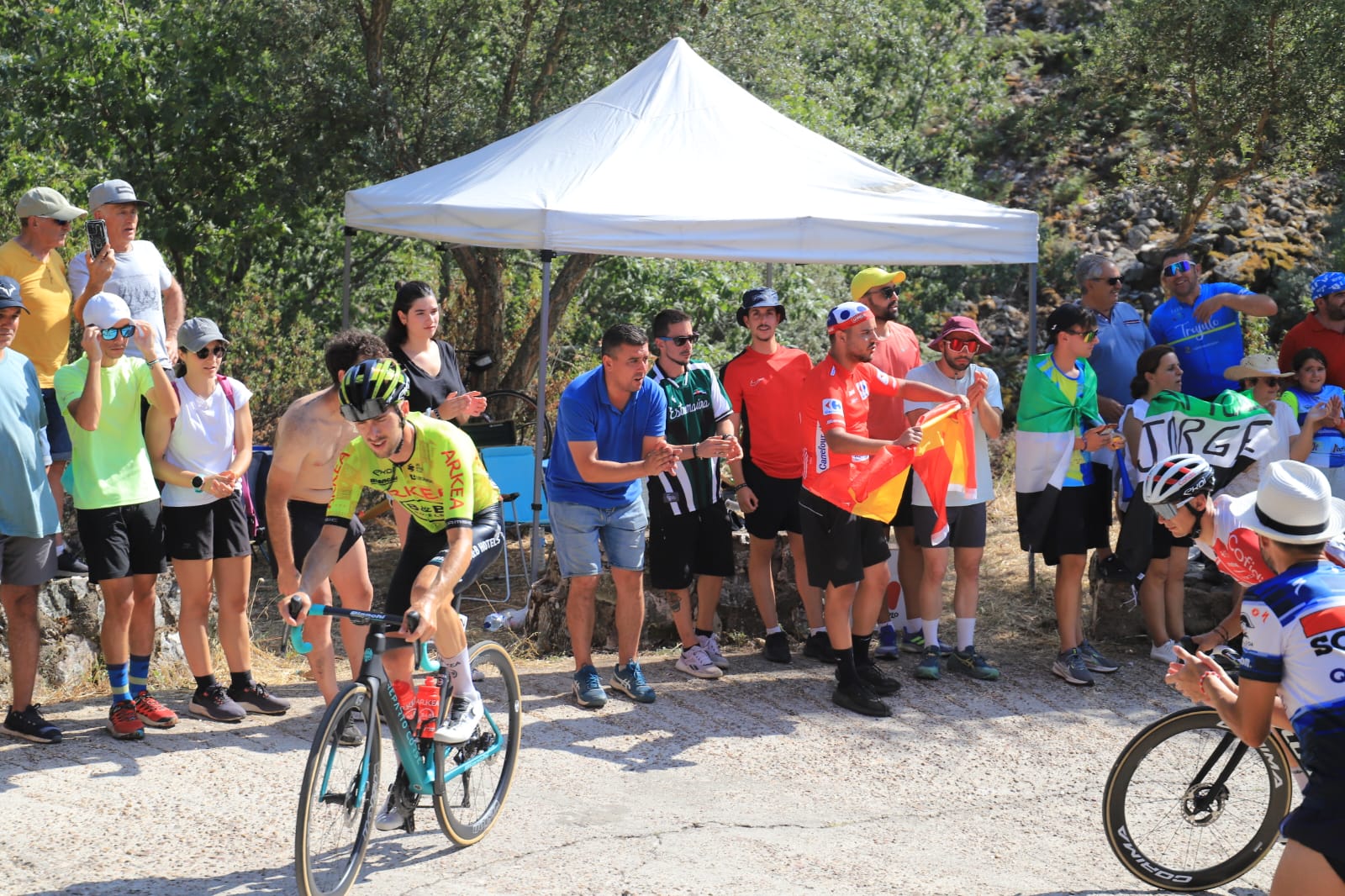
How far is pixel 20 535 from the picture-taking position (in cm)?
574

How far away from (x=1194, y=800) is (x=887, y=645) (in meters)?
3.00

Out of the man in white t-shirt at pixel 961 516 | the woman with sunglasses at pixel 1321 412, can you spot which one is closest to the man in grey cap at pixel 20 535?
the man in white t-shirt at pixel 961 516

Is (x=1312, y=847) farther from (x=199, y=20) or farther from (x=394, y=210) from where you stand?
(x=199, y=20)

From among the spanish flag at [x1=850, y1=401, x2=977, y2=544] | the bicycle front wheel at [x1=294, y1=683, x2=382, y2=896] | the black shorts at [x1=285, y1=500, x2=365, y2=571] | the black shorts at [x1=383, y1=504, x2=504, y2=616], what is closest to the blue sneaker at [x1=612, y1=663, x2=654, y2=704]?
the spanish flag at [x1=850, y1=401, x2=977, y2=544]

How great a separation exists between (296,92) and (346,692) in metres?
8.38

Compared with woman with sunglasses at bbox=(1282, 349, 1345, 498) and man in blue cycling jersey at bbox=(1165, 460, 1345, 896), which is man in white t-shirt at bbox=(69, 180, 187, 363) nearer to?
man in blue cycling jersey at bbox=(1165, 460, 1345, 896)

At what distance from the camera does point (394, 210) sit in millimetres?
8484

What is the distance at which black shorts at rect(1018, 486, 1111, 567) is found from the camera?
23.8 ft

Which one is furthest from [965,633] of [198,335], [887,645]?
[198,335]

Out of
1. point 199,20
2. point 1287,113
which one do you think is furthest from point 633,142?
point 1287,113

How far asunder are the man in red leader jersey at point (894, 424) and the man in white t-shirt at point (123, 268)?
12.3ft

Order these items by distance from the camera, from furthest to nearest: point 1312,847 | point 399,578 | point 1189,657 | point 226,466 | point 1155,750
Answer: point 226,466
point 399,578
point 1155,750
point 1189,657
point 1312,847

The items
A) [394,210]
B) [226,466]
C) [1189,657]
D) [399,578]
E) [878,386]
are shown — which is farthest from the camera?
[394,210]

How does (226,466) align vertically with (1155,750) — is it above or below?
above
